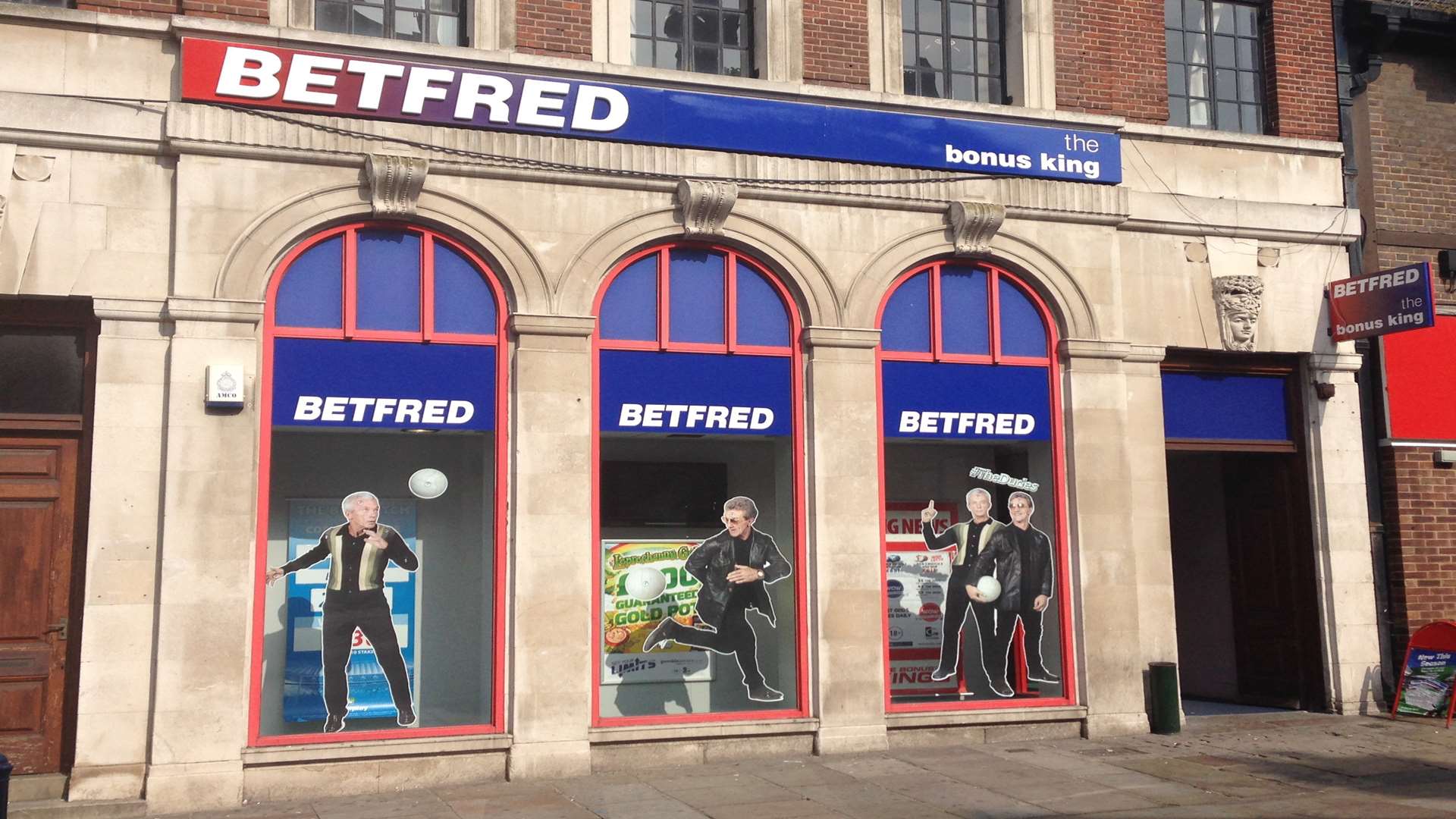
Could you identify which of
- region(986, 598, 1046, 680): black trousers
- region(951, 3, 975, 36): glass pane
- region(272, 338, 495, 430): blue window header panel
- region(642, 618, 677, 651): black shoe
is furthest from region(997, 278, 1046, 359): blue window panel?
region(272, 338, 495, 430): blue window header panel

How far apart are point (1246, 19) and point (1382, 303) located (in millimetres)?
3666

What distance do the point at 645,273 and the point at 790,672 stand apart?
12.8 ft

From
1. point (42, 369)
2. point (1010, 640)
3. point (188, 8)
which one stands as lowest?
point (1010, 640)

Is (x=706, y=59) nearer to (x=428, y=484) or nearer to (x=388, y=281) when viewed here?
(x=388, y=281)

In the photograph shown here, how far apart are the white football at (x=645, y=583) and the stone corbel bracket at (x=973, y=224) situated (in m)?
4.31

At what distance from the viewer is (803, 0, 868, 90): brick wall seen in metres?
12.8

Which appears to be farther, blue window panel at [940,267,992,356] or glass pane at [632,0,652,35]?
blue window panel at [940,267,992,356]

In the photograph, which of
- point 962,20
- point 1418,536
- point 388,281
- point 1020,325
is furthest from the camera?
point 1418,536

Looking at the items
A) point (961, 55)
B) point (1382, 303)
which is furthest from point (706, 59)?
point (1382, 303)

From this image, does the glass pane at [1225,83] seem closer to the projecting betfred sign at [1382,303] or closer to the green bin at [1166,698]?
the projecting betfred sign at [1382,303]

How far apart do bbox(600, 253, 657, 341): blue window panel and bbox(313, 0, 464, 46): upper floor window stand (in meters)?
2.59

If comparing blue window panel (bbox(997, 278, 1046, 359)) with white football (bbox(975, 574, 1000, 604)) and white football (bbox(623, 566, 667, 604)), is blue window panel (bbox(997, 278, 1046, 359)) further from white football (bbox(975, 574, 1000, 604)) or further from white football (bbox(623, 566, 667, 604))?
white football (bbox(623, 566, 667, 604))

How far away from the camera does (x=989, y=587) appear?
12.9 metres

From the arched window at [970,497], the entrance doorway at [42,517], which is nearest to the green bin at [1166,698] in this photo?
the arched window at [970,497]
